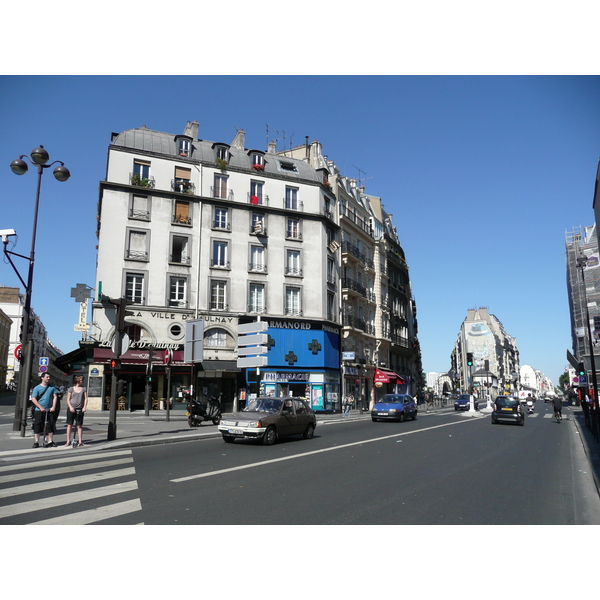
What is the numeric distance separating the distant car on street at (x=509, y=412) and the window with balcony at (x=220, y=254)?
20.3m

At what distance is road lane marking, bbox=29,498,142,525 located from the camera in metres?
5.68

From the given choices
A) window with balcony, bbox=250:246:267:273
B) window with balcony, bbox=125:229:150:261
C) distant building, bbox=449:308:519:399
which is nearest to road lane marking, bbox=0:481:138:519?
window with balcony, bbox=125:229:150:261

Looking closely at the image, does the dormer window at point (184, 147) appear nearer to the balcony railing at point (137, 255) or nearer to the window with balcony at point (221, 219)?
the window with balcony at point (221, 219)

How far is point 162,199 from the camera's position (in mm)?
33656

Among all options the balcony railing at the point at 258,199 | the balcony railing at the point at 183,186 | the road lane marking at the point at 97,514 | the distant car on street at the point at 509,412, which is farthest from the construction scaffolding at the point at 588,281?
the road lane marking at the point at 97,514

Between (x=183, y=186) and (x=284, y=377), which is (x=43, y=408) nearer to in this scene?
(x=284, y=377)

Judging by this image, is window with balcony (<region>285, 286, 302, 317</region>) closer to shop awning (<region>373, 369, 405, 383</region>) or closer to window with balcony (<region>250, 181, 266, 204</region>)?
window with balcony (<region>250, 181, 266, 204</region>)

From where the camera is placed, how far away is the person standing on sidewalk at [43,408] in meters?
11.9

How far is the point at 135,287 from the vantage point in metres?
32.1

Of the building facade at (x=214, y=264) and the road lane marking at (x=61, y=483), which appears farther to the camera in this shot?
the building facade at (x=214, y=264)

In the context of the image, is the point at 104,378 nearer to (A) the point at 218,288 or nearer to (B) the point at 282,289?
(A) the point at 218,288

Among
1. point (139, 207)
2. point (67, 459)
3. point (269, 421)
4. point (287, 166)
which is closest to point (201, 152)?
point (139, 207)

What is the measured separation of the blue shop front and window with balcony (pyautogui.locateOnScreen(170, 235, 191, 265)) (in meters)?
7.20

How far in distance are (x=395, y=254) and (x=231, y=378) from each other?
3011cm
